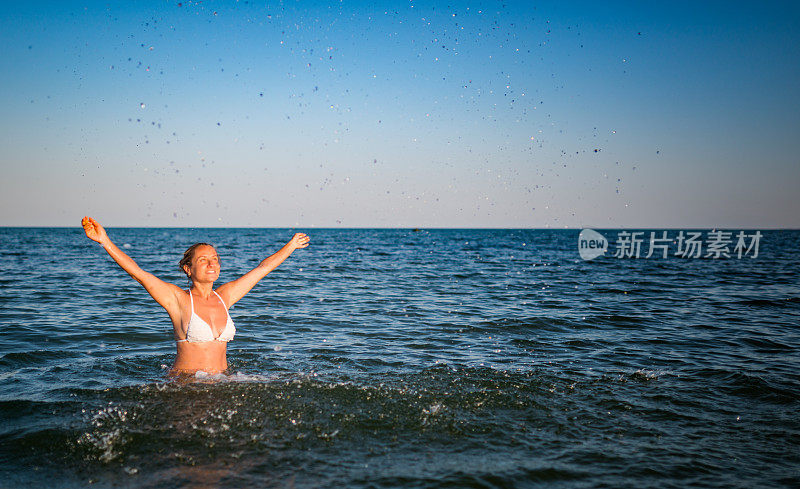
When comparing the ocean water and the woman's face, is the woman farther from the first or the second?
the ocean water

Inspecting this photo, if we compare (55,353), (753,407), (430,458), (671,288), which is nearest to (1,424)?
(55,353)

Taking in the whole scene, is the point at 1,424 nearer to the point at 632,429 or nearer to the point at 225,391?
the point at 225,391

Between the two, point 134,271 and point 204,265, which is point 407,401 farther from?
point 134,271

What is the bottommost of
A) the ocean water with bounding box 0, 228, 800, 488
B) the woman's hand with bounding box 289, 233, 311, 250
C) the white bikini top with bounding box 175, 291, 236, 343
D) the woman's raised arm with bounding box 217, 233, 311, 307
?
the ocean water with bounding box 0, 228, 800, 488

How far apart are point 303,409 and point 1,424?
10.3ft

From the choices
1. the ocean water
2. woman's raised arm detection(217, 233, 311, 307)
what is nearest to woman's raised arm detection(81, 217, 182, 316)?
woman's raised arm detection(217, 233, 311, 307)

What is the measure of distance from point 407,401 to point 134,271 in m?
3.45

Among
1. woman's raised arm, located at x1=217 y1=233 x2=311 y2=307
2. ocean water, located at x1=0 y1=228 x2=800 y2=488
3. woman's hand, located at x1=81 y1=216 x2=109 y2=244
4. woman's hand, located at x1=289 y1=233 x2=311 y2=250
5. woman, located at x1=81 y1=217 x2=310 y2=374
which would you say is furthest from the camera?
woman's hand, located at x1=289 y1=233 x2=311 y2=250

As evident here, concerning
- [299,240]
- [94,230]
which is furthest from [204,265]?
[299,240]

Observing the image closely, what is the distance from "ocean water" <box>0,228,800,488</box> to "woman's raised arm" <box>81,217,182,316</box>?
1.05 meters

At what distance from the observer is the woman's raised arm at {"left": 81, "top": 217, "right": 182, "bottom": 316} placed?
17.1 feet

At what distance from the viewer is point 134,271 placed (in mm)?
5355

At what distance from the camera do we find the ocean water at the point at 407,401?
14.9ft

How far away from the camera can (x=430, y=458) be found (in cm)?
477
